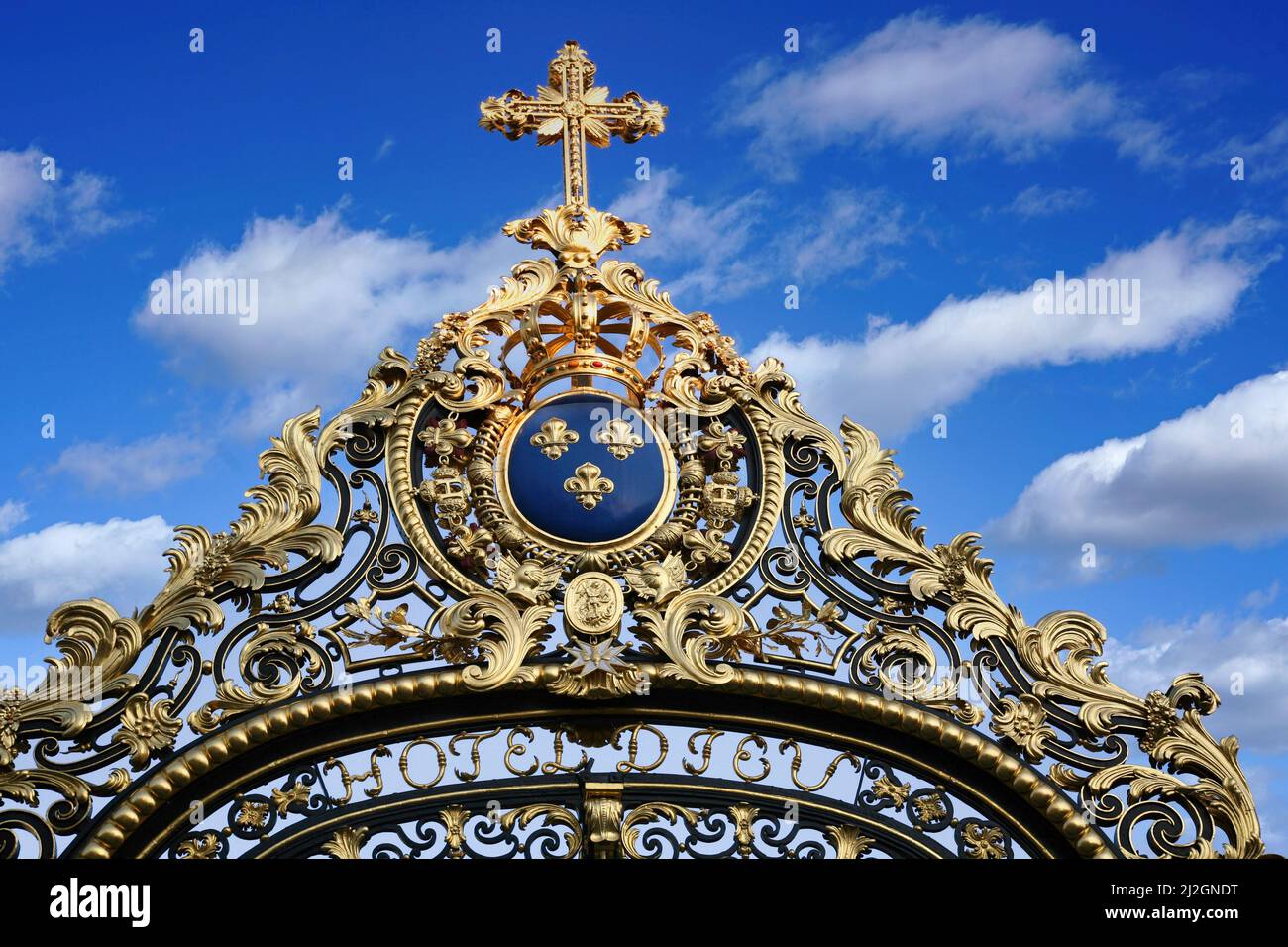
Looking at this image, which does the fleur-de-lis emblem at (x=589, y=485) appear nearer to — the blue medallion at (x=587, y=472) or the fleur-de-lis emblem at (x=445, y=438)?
the blue medallion at (x=587, y=472)

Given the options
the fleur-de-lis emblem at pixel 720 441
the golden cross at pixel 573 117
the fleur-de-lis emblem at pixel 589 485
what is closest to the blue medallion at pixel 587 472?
the fleur-de-lis emblem at pixel 589 485

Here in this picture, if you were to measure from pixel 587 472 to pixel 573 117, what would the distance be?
1475mm

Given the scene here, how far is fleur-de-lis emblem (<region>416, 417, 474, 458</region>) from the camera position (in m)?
5.92


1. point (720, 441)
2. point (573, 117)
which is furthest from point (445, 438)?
point (573, 117)

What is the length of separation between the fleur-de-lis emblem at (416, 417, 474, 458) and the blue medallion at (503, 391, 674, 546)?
0.17 meters

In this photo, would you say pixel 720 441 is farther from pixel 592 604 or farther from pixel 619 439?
pixel 592 604

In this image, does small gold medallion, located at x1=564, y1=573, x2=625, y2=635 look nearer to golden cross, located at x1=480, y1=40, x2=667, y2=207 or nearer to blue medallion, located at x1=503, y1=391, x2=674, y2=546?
blue medallion, located at x1=503, y1=391, x2=674, y2=546

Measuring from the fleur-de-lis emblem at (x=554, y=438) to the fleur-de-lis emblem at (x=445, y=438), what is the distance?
0.78ft

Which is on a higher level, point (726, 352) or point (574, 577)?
point (726, 352)

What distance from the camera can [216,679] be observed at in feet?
18.4

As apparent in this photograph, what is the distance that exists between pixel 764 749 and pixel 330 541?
157 cm
